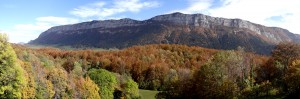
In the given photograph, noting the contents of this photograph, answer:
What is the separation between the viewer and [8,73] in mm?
72438

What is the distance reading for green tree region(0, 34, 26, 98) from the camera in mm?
72125

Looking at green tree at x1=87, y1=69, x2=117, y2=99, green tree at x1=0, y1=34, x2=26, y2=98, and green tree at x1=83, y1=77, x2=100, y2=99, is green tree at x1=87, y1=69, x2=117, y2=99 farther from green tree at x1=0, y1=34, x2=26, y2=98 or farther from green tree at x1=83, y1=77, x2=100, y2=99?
green tree at x1=0, y1=34, x2=26, y2=98

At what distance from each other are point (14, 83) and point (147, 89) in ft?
378

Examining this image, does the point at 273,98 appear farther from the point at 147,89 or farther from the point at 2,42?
the point at 147,89

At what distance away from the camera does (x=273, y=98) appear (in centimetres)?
9225

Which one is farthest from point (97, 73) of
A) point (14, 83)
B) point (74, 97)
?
point (14, 83)

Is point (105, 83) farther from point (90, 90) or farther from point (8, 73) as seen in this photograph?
point (8, 73)

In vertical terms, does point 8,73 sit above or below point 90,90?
above

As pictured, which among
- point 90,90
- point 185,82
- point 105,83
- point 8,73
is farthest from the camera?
point 105,83

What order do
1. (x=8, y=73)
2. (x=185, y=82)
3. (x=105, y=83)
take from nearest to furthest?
(x=8, y=73) < (x=185, y=82) < (x=105, y=83)

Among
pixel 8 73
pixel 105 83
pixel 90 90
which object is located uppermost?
pixel 8 73

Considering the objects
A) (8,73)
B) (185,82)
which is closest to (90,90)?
(185,82)

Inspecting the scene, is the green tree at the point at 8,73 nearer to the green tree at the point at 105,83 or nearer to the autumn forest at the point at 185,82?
the autumn forest at the point at 185,82

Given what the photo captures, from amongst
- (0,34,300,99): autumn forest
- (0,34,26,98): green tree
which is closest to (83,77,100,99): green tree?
(0,34,300,99): autumn forest
